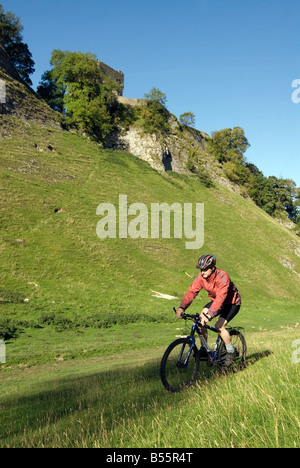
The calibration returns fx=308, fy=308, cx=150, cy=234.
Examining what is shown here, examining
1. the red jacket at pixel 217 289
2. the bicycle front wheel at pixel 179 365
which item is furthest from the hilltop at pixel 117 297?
the red jacket at pixel 217 289

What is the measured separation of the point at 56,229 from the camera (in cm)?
3775

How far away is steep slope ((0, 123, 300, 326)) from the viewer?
89.7 ft

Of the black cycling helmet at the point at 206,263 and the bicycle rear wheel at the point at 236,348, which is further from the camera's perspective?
the bicycle rear wheel at the point at 236,348

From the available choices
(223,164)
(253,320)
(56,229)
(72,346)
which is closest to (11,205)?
(56,229)

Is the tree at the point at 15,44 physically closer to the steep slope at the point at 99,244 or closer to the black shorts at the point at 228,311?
the steep slope at the point at 99,244

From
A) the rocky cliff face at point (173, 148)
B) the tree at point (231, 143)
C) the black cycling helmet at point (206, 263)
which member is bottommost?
the black cycling helmet at point (206, 263)

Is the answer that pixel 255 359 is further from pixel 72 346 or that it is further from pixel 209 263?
pixel 72 346

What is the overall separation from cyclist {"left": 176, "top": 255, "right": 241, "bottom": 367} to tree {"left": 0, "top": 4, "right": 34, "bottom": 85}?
8207cm

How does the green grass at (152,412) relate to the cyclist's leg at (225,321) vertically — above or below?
below

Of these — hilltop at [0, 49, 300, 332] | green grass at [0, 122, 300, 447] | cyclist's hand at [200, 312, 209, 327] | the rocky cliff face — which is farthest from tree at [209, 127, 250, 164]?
cyclist's hand at [200, 312, 209, 327]

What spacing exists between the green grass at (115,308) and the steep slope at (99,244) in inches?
8.5

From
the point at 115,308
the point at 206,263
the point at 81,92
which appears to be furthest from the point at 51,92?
the point at 206,263

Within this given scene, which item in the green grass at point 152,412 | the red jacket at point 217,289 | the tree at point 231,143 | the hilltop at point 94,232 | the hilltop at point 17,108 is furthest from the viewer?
the tree at point 231,143

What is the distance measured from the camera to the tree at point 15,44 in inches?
2753
